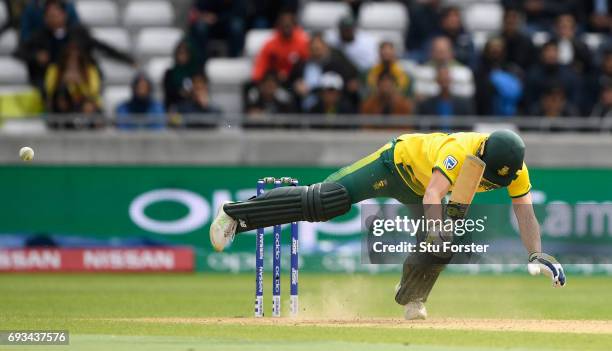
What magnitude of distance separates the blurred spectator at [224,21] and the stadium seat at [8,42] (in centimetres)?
268

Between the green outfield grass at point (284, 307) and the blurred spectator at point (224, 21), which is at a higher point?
the blurred spectator at point (224, 21)

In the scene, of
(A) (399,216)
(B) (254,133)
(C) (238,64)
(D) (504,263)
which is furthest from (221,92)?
(A) (399,216)

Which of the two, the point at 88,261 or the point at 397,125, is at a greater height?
the point at 397,125

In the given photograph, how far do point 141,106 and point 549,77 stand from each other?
18.7 feet

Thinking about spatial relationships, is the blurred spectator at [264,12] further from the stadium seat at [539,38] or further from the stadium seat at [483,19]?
the stadium seat at [539,38]

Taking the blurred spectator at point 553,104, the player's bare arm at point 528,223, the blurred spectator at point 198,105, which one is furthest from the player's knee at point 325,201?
the blurred spectator at point 553,104

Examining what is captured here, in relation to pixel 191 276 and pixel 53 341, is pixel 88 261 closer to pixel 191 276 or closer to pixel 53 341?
pixel 191 276

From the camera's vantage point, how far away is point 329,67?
2050 centimetres

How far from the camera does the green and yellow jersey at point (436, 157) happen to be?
39.2 ft

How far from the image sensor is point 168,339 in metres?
11.0

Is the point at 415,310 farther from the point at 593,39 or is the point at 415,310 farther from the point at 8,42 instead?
the point at 8,42

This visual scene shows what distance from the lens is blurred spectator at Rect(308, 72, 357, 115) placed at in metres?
20.3

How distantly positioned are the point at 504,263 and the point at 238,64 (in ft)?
16.5

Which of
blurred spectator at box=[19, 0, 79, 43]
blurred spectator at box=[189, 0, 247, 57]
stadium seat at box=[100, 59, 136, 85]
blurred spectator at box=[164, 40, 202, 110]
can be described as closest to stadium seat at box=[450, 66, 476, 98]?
blurred spectator at box=[189, 0, 247, 57]
